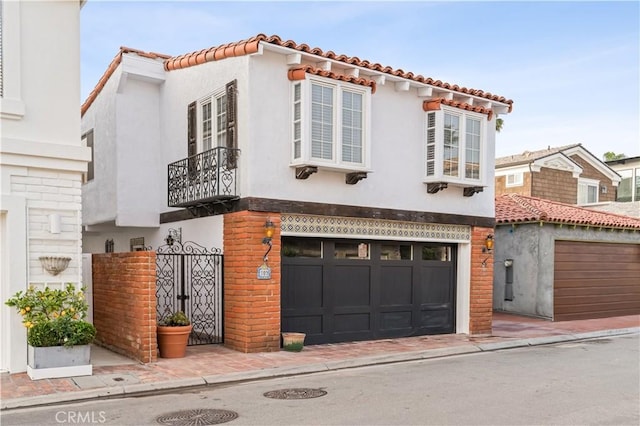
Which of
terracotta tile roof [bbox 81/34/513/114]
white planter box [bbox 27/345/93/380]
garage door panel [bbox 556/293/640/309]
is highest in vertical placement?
terracotta tile roof [bbox 81/34/513/114]

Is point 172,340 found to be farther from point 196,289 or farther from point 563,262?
point 563,262

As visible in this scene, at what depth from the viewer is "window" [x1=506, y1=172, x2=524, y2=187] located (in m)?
26.6

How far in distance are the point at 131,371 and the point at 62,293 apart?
1606 millimetres

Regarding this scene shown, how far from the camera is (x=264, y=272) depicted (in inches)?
418

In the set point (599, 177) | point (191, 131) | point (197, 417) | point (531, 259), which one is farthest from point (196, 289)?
point (599, 177)

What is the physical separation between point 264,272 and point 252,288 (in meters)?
0.36

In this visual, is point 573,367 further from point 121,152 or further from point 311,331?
point 121,152

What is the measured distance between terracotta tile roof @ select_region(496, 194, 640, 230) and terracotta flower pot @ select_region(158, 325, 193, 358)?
36.2 ft

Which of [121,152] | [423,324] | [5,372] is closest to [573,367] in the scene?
[423,324]

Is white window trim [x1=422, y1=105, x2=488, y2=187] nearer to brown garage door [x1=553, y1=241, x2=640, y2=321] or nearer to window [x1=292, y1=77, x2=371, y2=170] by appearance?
window [x1=292, y1=77, x2=371, y2=170]

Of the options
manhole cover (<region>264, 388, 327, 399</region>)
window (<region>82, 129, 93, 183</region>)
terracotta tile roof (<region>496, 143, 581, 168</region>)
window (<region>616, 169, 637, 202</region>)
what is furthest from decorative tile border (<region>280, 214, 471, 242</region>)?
window (<region>616, 169, 637, 202</region>)

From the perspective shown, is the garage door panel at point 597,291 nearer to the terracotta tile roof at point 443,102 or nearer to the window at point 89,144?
the terracotta tile roof at point 443,102

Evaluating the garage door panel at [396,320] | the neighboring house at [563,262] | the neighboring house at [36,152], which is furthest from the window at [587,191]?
the neighboring house at [36,152]

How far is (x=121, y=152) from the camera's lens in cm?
1320
